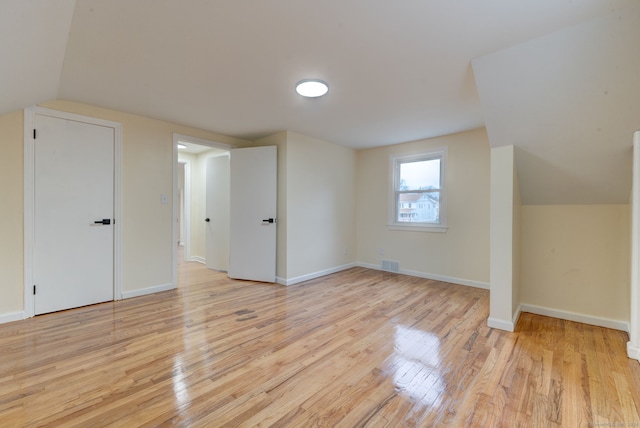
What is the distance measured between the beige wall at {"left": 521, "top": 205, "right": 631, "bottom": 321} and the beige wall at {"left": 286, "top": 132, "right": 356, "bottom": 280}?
106 inches

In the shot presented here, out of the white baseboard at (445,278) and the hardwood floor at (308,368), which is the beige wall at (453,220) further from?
the hardwood floor at (308,368)

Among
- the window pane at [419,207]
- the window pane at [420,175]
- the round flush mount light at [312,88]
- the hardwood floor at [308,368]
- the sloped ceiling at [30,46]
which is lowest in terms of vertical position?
the hardwood floor at [308,368]

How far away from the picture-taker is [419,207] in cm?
453

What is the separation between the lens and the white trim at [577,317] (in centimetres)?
257

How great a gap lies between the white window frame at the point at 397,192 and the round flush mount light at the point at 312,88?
2.47m

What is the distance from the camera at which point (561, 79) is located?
199cm

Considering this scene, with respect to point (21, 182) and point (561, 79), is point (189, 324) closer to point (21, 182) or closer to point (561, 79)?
point (21, 182)

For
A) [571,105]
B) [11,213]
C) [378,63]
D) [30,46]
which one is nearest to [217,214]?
[11,213]

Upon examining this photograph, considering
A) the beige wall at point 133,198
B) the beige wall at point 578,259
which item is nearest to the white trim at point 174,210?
the beige wall at point 133,198

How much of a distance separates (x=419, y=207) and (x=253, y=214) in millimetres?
2707

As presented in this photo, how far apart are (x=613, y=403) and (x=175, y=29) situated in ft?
11.3

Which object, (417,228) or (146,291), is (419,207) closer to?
(417,228)

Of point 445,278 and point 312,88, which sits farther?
point 445,278

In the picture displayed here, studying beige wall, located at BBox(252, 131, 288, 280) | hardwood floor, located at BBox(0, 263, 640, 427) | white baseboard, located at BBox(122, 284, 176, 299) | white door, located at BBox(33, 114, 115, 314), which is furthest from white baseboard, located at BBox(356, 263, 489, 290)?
white door, located at BBox(33, 114, 115, 314)
